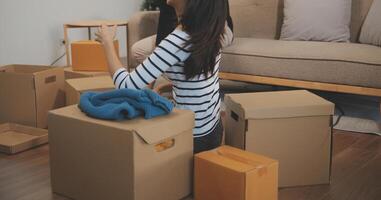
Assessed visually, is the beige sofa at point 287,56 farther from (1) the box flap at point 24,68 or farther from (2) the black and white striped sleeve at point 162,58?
(2) the black and white striped sleeve at point 162,58

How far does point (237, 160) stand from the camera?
1521 mm

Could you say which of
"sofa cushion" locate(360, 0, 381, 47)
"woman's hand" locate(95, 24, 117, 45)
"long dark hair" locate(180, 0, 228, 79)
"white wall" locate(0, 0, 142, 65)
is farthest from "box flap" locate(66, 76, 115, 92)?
"sofa cushion" locate(360, 0, 381, 47)

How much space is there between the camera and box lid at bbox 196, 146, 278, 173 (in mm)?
1468

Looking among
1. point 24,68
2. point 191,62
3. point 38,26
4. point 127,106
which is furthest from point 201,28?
point 38,26

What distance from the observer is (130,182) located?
145cm

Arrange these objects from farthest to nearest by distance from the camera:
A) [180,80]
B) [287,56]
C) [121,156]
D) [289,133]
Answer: [287,56] < [289,133] < [180,80] < [121,156]

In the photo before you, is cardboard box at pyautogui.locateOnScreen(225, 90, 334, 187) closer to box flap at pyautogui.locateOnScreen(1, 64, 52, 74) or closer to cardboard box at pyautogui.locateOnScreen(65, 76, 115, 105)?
cardboard box at pyautogui.locateOnScreen(65, 76, 115, 105)

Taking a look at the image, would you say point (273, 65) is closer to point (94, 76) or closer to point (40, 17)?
point (94, 76)

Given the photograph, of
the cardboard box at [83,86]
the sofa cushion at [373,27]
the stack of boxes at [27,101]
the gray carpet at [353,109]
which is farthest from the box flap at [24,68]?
the sofa cushion at [373,27]

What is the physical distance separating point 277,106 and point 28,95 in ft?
4.35

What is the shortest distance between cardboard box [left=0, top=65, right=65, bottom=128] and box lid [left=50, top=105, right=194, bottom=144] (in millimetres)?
866

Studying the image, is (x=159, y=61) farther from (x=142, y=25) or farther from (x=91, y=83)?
(x=142, y=25)

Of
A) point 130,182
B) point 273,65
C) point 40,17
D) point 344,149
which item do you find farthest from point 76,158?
point 40,17

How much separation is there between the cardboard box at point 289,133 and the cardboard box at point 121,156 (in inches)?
10.1
